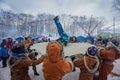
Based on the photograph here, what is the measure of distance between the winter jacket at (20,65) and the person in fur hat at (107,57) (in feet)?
5.06

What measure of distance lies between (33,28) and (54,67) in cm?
5268

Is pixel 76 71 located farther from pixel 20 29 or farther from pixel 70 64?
pixel 20 29

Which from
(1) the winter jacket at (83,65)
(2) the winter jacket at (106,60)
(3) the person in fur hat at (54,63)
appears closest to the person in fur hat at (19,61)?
(3) the person in fur hat at (54,63)

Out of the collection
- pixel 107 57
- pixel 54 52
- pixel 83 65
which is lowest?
pixel 83 65

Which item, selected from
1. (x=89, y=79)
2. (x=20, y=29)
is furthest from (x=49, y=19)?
(x=89, y=79)

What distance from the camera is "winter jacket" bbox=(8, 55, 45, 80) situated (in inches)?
192

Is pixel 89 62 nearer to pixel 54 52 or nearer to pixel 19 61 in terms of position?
pixel 54 52

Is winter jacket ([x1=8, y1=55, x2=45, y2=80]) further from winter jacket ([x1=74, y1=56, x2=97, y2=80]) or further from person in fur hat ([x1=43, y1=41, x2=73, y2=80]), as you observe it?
winter jacket ([x1=74, y1=56, x2=97, y2=80])

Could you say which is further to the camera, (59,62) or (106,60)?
(106,60)

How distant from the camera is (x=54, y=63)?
4.54 metres

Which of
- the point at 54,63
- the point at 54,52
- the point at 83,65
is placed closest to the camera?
the point at 54,52

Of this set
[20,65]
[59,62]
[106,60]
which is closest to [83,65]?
[59,62]

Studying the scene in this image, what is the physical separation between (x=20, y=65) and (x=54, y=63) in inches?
33.7

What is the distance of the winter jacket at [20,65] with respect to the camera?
16.0ft
